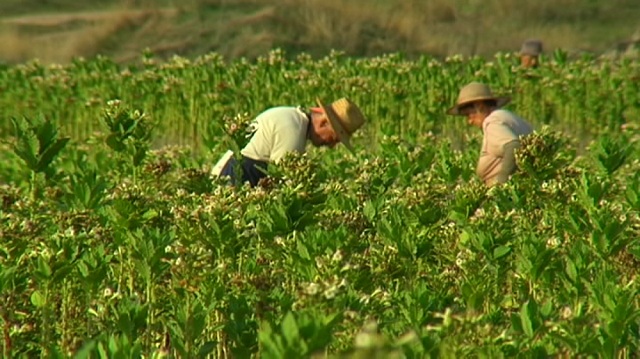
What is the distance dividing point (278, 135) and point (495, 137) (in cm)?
194

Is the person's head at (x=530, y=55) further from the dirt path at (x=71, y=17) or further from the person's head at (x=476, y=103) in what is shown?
the dirt path at (x=71, y=17)

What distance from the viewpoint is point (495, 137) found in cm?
1143

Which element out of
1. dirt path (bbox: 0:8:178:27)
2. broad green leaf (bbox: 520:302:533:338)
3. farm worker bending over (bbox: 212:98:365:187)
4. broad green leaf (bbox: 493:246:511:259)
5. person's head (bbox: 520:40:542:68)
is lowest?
dirt path (bbox: 0:8:178:27)

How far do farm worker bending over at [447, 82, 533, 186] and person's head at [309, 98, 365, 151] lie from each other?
1.13m

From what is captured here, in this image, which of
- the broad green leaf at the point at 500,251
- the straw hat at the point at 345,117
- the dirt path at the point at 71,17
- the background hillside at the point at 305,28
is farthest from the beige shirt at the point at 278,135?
the dirt path at the point at 71,17

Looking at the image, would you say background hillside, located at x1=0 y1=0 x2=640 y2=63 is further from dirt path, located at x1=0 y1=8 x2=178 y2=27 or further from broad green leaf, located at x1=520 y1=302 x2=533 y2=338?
broad green leaf, located at x1=520 y1=302 x2=533 y2=338

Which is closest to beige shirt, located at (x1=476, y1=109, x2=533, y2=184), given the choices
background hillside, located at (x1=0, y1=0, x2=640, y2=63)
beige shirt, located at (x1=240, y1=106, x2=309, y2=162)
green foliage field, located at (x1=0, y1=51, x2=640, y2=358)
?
green foliage field, located at (x1=0, y1=51, x2=640, y2=358)

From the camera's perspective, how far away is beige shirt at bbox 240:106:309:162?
10.6 meters

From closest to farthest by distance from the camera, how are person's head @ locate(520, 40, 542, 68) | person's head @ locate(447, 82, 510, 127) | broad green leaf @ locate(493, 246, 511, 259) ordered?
broad green leaf @ locate(493, 246, 511, 259)
person's head @ locate(447, 82, 510, 127)
person's head @ locate(520, 40, 542, 68)

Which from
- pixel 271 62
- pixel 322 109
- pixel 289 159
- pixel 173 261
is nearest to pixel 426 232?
pixel 289 159

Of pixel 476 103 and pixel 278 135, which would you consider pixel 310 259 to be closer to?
pixel 278 135

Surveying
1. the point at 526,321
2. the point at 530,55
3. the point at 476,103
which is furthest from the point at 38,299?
the point at 530,55

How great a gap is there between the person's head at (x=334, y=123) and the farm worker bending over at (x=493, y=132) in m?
1.13

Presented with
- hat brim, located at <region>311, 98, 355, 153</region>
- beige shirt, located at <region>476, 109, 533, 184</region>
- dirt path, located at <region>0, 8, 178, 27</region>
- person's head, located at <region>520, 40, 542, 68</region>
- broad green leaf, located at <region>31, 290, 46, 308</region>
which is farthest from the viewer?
dirt path, located at <region>0, 8, 178, 27</region>
